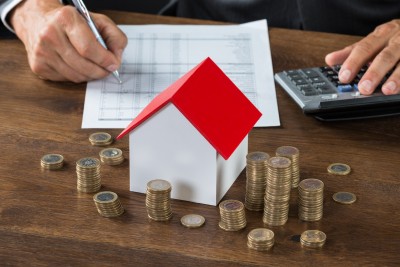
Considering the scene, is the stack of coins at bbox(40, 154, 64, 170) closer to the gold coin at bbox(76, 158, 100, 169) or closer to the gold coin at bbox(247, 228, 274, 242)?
the gold coin at bbox(76, 158, 100, 169)

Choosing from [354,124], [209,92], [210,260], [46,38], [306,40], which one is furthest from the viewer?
[306,40]

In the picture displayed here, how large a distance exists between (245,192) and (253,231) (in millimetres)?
120

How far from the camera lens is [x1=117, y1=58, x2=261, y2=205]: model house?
107cm

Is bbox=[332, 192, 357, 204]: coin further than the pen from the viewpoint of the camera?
No

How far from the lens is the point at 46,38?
1519 mm

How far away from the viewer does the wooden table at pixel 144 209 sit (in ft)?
3.27

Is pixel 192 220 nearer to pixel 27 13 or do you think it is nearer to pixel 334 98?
pixel 334 98

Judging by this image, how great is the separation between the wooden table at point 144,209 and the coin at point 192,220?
10 mm

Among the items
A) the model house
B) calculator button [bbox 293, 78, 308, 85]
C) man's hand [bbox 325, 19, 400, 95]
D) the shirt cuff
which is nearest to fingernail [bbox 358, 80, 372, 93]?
man's hand [bbox 325, 19, 400, 95]

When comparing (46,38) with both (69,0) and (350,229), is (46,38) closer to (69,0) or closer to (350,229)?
(69,0)

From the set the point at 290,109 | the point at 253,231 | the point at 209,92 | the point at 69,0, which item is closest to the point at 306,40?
the point at 290,109

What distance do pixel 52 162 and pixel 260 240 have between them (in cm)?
37

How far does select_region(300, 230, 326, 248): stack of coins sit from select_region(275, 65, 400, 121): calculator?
37 centimetres

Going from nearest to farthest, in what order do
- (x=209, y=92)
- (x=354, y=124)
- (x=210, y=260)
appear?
1. (x=210, y=260)
2. (x=209, y=92)
3. (x=354, y=124)
